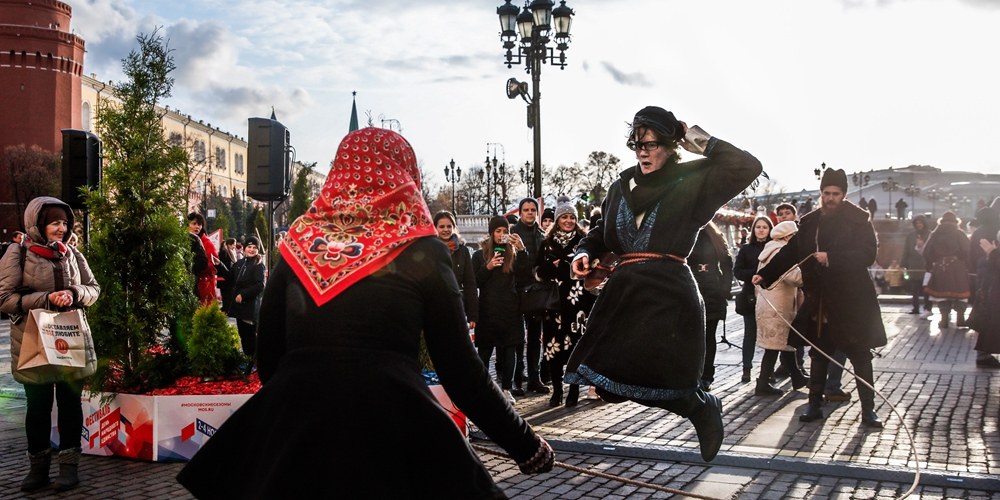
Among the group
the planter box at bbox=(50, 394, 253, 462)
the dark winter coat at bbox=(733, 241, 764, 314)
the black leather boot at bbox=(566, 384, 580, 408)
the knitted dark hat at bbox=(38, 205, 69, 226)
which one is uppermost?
the knitted dark hat at bbox=(38, 205, 69, 226)

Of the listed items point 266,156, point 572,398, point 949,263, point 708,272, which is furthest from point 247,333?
point 949,263

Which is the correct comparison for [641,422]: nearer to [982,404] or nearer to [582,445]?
[582,445]

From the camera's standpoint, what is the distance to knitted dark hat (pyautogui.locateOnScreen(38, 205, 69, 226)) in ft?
19.5

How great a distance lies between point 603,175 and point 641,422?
6454 centimetres

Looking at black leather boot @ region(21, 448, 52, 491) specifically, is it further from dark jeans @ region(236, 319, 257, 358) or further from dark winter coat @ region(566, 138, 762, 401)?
dark jeans @ region(236, 319, 257, 358)

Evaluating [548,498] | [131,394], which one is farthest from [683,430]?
[131,394]

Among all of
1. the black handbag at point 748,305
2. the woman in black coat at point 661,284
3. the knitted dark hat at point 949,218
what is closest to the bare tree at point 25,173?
the knitted dark hat at point 949,218

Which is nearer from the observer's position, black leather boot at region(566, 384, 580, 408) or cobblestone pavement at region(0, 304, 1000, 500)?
cobblestone pavement at region(0, 304, 1000, 500)

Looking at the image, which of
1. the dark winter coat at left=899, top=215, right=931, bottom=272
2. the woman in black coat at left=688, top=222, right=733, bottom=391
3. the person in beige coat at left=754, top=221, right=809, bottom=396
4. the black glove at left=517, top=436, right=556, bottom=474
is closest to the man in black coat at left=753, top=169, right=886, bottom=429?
the person in beige coat at left=754, top=221, right=809, bottom=396

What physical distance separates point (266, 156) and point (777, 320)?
709cm

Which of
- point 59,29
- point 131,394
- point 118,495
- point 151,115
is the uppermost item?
point 59,29

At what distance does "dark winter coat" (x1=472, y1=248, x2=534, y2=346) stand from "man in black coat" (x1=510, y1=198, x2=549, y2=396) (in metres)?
0.20

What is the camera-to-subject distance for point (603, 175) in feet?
233

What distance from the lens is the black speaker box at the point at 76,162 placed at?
8586 mm
